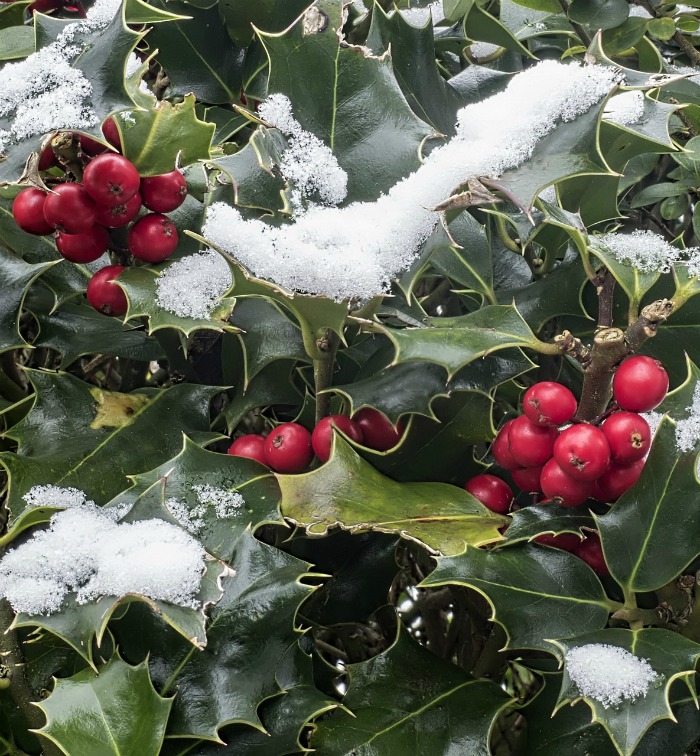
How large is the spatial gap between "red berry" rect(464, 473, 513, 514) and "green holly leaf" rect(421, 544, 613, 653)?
97 millimetres

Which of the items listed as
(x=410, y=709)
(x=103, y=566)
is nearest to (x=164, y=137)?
(x=103, y=566)

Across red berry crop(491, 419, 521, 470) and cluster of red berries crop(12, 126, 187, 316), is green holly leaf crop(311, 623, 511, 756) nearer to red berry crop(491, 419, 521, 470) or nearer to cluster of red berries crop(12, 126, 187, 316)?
red berry crop(491, 419, 521, 470)

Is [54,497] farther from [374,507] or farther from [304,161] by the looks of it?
[304,161]

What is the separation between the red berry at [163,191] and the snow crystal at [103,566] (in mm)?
397

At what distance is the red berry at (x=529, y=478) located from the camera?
95cm

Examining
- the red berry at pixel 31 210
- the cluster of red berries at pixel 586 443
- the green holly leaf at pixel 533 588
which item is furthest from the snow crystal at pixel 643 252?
the red berry at pixel 31 210

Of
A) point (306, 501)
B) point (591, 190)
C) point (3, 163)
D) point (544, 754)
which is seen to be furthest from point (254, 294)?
point (544, 754)

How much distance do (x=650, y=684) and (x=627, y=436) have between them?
24cm

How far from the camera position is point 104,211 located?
101 cm

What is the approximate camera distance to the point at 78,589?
87cm

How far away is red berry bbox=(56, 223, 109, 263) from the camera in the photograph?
1.04 metres

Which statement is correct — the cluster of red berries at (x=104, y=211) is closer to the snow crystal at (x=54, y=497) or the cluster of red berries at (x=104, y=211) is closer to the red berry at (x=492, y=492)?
the snow crystal at (x=54, y=497)

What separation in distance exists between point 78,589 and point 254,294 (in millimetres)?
356

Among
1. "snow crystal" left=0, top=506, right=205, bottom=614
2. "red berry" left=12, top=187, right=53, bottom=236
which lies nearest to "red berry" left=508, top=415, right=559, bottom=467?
"snow crystal" left=0, top=506, right=205, bottom=614
